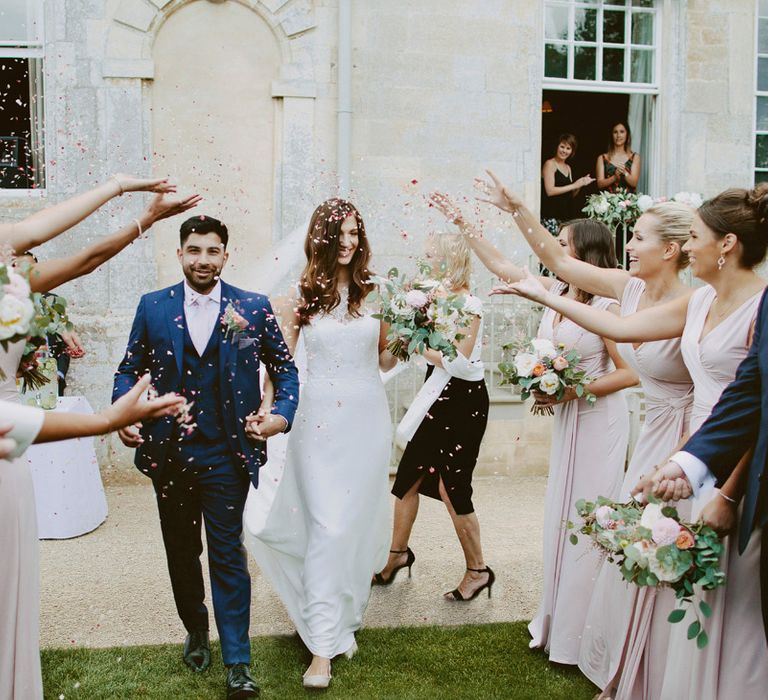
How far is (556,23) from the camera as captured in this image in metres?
10.5

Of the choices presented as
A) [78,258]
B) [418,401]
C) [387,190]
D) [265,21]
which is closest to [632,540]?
[78,258]

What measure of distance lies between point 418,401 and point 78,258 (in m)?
2.69

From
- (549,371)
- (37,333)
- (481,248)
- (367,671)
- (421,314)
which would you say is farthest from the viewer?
(481,248)

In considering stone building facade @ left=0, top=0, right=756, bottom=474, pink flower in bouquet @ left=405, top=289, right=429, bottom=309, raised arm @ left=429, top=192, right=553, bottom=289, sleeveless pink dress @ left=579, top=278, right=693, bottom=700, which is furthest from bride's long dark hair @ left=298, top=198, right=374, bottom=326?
stone building facade @ left=0, top=0, right=756, bottom=474

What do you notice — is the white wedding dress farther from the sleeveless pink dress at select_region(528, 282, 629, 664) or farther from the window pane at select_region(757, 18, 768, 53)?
the window pane at select_region(757, 18, 768, 53)

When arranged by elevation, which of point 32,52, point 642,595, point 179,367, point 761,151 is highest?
point 32,52

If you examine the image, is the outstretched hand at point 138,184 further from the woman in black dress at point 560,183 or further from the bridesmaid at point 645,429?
the woman in black dress at point 560,183

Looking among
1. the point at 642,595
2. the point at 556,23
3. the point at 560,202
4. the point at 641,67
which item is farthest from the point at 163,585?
the point at 641,67

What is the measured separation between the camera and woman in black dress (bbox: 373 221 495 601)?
573 cm

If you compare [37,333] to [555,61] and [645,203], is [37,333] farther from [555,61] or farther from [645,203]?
[555,61]

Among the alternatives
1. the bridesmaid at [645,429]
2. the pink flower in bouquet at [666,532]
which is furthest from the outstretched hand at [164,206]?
the pink flower in bouquet at [666,532]

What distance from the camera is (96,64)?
895cm

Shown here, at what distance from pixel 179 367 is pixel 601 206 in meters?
6.63

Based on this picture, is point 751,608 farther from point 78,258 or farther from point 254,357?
point 78,258
